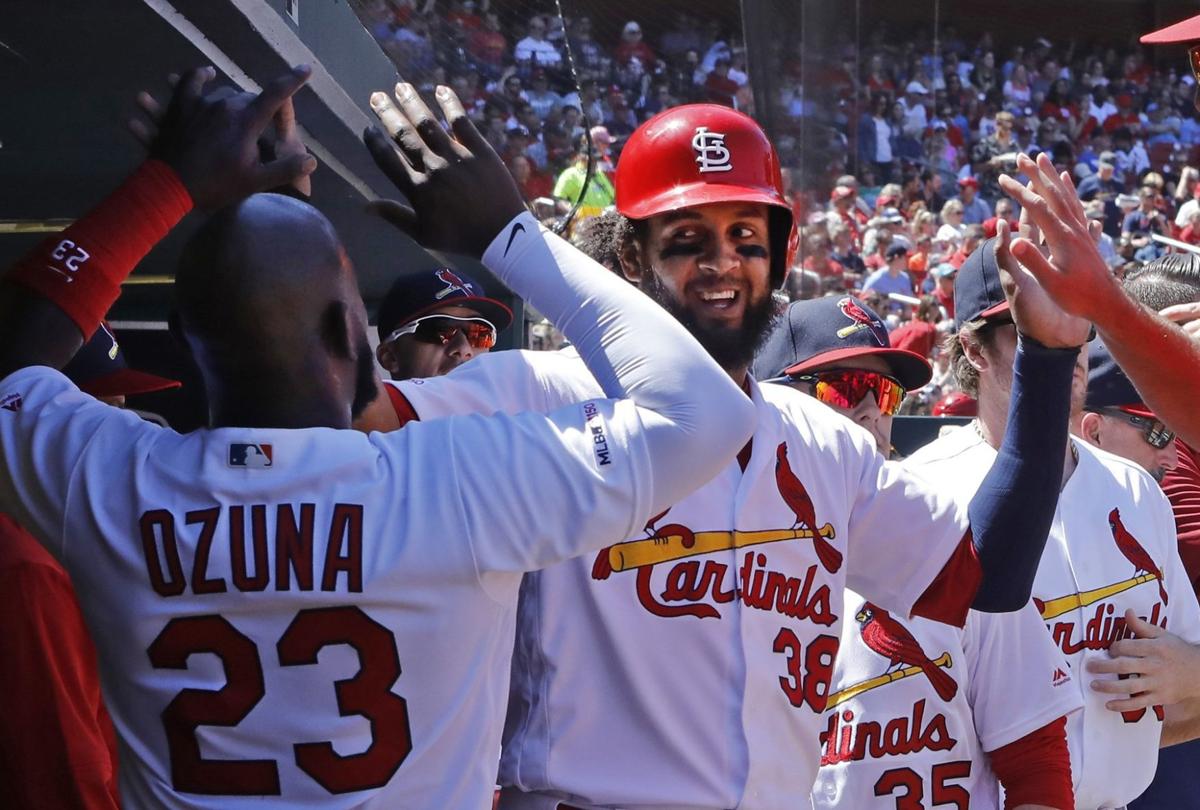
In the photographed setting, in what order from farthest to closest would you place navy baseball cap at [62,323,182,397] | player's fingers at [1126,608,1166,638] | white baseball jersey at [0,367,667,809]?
player's fingers at [1126,608,1166,638]
navy baseball cap at [62,323,182,397]
white baseball jersey at [0,367,667,809]

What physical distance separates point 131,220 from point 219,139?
16 cm

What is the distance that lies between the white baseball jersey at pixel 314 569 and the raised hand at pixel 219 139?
1.26 ft

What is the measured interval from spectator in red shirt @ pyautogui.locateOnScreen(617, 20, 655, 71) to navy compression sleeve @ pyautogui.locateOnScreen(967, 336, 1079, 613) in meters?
6.63

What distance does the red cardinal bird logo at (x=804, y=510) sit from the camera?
2.27 m

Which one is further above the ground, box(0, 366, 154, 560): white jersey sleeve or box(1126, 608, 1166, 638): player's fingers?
box(0, 366, 154, 560): white jersey sleeve

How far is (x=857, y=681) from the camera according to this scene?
9.04 feet

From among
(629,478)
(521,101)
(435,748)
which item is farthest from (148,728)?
(521,101)

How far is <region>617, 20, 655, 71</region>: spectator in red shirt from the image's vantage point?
8.52 meters

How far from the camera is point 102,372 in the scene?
285 centimetres

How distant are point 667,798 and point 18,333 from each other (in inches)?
44.0

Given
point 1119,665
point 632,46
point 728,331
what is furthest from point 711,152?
point 632,46

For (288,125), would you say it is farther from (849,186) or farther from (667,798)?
(849,186)

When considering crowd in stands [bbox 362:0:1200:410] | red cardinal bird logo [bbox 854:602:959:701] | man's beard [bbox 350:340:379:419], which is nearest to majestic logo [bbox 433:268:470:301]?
crowd in stands [bbox 362:0:1200:410]

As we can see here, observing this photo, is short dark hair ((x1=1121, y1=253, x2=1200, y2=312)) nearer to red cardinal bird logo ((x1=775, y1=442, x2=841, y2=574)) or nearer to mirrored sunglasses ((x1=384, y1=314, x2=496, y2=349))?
red cardinal bird logo ((x1=775, y1=442, x2=841, y2=574))
